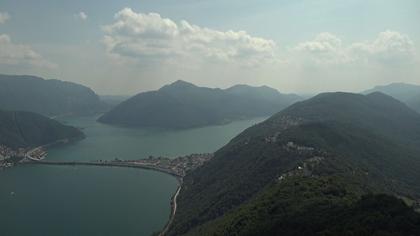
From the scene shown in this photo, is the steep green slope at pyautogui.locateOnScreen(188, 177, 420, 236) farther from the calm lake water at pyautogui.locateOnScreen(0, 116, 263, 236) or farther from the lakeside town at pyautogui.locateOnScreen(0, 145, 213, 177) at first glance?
the lakeside town at pyautogui.locateOnScreen(0, 145, 213, 177)

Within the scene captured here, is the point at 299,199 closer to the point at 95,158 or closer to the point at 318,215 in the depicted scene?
the point at 318,215

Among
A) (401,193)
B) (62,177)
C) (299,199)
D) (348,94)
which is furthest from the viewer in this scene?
(348,94)

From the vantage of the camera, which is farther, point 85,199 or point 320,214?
point 85,199

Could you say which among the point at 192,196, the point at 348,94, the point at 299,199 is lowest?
the point at 192,196

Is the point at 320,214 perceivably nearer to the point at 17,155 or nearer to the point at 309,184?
the point at 309,184

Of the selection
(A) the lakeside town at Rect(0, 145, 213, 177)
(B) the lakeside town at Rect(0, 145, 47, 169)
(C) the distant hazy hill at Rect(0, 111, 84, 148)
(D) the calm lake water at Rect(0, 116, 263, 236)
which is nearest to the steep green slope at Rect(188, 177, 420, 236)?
(D) the calm lake water at Rect(0, 116, 263, 236)

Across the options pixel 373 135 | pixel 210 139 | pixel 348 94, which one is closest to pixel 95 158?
pixel 210 139

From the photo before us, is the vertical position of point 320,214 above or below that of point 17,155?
above

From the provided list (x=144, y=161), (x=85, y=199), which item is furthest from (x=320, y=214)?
(x=144, y=161)
